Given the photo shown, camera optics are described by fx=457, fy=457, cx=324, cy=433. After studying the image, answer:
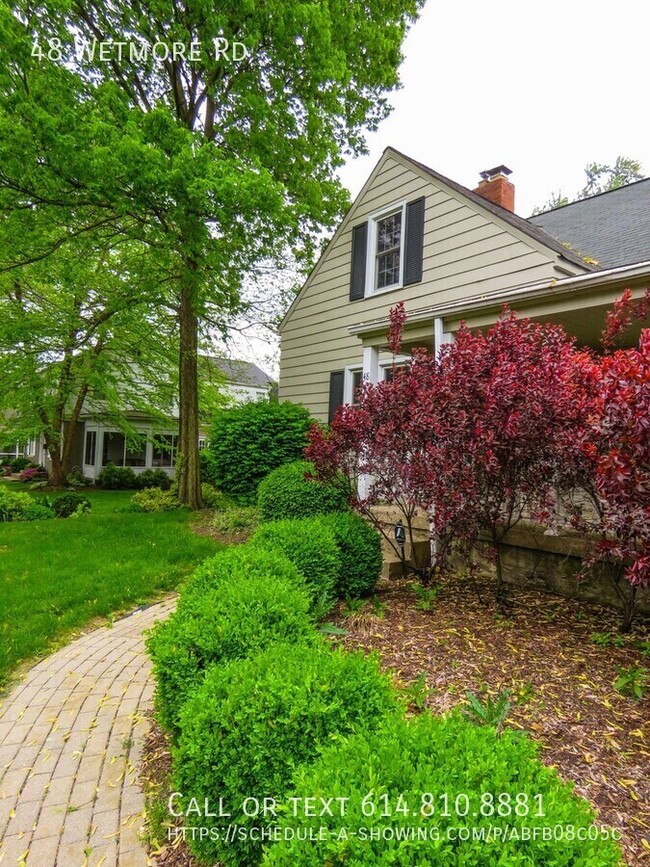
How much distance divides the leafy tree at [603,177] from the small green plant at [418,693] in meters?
28.0

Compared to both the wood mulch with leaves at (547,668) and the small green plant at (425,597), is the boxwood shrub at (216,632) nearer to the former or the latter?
the wood mulch with leaves at (547,668)

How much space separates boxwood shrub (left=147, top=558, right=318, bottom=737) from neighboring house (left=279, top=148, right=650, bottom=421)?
3.76m

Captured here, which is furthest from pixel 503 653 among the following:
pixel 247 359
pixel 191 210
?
pixel 247 359

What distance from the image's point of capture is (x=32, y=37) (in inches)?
260

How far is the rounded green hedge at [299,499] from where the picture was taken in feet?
19.9

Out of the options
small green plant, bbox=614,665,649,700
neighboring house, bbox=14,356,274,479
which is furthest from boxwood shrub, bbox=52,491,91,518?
small green plant, bbox=614,665,649,700

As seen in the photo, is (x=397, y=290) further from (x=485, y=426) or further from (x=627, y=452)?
(x=627, y=452)

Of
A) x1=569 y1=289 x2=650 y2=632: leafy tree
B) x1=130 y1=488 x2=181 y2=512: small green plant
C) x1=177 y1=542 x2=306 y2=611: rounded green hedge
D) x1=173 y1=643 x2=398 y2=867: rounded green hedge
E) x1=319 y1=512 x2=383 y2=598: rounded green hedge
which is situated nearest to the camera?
x1=173 y1=643 x2=398 y2=867: rounded green hedge

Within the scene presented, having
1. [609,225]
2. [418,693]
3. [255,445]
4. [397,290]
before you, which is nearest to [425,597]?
[418,693]

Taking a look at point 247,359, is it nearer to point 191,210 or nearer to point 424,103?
point 191,210

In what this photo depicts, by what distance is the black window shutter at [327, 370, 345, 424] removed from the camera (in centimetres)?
916

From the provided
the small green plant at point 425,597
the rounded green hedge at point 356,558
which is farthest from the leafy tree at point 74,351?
the small green plant at point 425,597

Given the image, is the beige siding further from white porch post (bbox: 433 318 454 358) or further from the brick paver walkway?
the brick paver walkway

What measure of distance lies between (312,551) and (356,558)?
0.57 m
